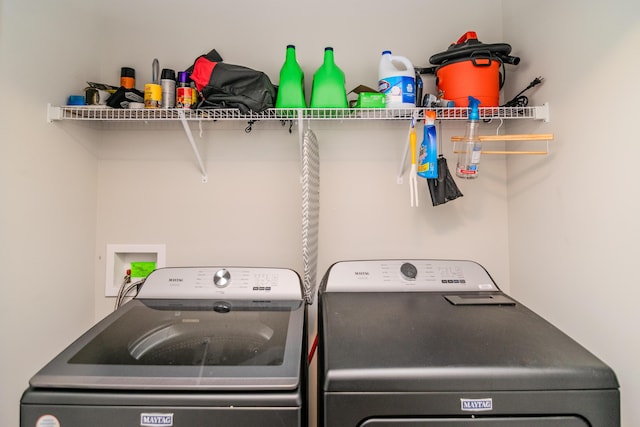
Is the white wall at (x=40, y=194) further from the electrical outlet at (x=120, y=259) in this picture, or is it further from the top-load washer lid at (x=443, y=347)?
the top-load washer lid at (x=443, y=347)

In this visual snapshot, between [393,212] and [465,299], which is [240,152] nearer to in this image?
[393,212]

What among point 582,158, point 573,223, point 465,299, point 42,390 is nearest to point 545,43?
point 582,158

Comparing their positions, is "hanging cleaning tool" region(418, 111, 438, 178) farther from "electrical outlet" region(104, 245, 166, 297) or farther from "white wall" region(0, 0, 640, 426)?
"electrical outlet" region(104, 245, 166, 297)

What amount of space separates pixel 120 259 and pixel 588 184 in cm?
224

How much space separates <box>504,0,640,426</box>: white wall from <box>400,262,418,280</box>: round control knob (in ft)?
1.93

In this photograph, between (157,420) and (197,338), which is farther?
(197,338)

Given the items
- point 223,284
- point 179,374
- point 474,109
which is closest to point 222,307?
point 223,284

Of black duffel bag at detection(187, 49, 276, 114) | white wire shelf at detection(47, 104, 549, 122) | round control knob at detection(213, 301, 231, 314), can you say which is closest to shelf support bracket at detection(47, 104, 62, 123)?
white wire shelf at detection(47, 104, 549, 122)

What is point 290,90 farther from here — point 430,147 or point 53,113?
point 53,113

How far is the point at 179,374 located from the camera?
2.92 feet

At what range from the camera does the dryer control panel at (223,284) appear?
4.87 ft

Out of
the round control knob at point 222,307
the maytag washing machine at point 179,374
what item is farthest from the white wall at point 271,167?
the maytag washing machine at point 179,374

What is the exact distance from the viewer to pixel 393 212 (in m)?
1.83

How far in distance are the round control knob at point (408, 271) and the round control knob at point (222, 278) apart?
0.79m
